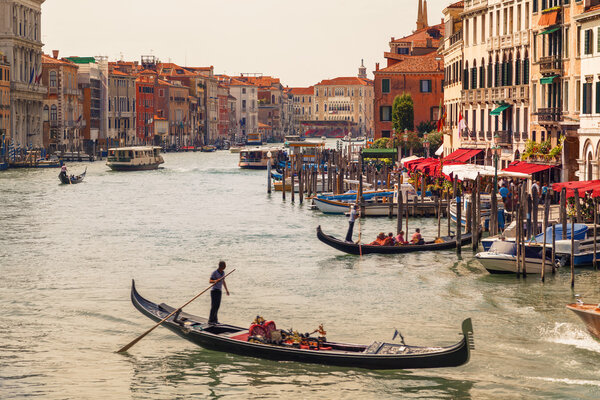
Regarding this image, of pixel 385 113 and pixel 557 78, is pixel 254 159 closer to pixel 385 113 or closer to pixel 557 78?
pixel 385 113

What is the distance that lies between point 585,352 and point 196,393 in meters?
6.32

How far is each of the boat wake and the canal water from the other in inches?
1.3

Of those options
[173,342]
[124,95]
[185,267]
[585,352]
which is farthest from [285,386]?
[124,95]

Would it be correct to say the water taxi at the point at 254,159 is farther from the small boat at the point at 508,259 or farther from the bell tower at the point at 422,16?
the small boat at the point at 508,259

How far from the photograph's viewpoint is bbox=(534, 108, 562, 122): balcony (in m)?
36.3

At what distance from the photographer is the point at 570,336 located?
1916cm

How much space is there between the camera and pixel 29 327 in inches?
804

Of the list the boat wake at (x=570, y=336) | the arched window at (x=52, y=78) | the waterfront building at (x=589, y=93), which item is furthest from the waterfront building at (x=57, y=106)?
the boat wake at (x=570, y=336)

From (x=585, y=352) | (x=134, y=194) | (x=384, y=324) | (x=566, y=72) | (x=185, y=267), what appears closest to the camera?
(x=585, y=352)

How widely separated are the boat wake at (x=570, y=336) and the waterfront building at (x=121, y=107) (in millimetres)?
96296

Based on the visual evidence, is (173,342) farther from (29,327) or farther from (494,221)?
(494,221)

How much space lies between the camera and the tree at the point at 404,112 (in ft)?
224

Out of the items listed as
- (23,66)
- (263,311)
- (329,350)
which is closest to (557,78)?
(263,311)

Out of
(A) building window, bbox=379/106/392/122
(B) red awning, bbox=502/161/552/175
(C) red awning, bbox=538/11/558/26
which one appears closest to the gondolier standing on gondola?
(B) red awning, bbox=502/161/552/175
